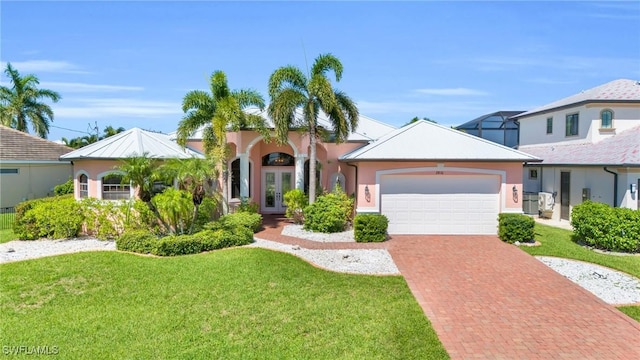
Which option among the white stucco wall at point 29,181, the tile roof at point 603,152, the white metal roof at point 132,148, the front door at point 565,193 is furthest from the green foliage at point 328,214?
the white stucco wall at point 29,181

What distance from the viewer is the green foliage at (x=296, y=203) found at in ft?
59.1

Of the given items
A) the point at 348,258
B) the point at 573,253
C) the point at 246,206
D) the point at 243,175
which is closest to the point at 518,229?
the point at 573,253

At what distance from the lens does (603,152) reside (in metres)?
17.6

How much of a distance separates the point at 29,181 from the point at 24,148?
212 cm

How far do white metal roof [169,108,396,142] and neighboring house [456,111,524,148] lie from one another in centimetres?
1356

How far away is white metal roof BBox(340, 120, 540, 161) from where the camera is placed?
15.4 metres

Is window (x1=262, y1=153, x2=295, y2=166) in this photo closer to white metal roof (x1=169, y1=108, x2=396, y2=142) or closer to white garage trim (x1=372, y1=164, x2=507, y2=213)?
white metal roof (x1=169, y1=108, x2=396, y2=142)

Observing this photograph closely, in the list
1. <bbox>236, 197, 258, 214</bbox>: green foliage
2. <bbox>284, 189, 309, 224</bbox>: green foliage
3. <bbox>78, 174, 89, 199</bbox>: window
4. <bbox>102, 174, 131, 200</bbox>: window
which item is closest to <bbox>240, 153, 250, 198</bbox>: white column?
<bbox>236, 197, 258, 214</bbox>: green foliage

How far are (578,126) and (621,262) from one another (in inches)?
454

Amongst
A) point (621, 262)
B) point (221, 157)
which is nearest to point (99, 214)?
point (221, 157)

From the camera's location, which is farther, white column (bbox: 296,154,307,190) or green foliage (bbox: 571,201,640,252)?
Result: white column (bbox: 296,154,307,190)

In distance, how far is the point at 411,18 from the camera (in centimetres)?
1384

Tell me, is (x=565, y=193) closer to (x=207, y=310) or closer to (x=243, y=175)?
(x=243, y=175)

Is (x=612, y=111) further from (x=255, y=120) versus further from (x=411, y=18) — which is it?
(x=255, y=120)
